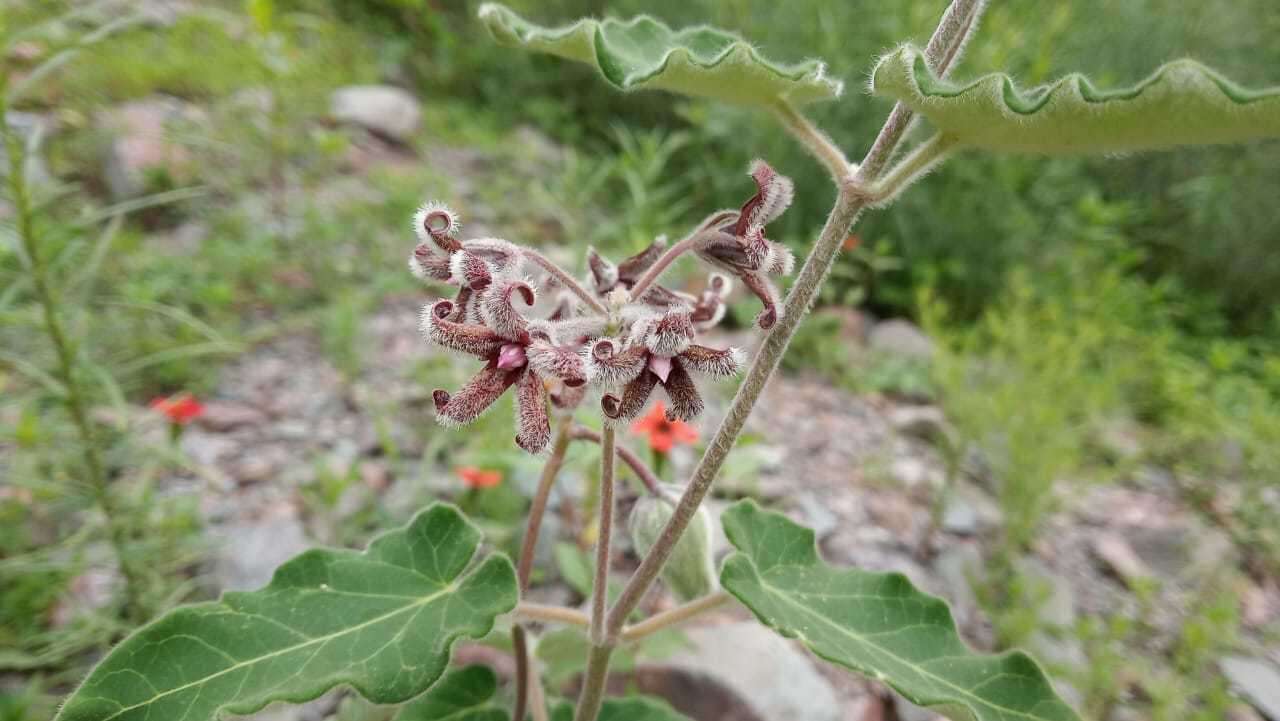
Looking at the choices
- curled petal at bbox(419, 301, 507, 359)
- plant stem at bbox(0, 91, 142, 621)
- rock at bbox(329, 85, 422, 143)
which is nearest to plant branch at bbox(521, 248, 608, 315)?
curled petal at bbox(419, 301, 507, 359)

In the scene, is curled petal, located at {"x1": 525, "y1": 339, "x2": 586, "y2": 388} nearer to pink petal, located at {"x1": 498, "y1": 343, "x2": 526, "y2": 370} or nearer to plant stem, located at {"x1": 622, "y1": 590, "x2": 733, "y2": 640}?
pink petal, located at {"x1": 498, "y1": 343, "x2": 526, "y2": 370}

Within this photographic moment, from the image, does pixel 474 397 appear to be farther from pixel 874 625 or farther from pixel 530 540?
pixel 874 625

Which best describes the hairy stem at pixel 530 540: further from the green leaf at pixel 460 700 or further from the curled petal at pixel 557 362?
the curled petal at pixel 557 362

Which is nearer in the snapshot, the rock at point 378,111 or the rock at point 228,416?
the rock at point 228,416

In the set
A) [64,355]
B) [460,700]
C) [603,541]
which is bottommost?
[460,700]

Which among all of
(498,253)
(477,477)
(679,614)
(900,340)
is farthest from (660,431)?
(900,340)

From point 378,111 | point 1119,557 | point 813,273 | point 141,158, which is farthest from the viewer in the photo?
point 378,111

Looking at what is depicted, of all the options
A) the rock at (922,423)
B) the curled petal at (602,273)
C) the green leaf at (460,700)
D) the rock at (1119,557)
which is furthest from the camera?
the rock at (922,423)

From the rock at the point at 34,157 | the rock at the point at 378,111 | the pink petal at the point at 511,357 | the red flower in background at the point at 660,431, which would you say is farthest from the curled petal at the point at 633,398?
the rock at the point at 378,111
